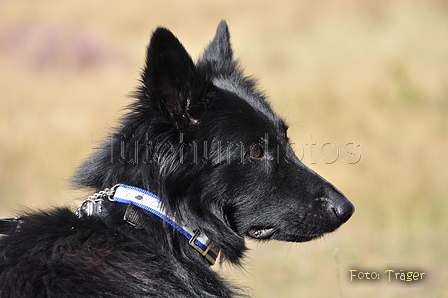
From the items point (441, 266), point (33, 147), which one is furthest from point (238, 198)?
point (33, 147)

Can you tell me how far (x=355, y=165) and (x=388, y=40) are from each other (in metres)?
4.45

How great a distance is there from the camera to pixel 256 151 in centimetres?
282

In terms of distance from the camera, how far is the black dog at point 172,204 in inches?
92.6

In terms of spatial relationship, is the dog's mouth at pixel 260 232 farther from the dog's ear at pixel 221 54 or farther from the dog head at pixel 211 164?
the dog's ear at pixel 221 54

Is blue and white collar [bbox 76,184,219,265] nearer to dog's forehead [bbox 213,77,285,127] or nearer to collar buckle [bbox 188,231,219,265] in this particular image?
collar buckle [bbox 188,231,219,265]

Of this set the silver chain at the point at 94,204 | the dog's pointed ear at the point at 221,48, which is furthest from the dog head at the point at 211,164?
the dog's pointed ear at the point at 221,48

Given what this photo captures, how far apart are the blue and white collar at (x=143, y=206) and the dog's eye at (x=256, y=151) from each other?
2.00ft

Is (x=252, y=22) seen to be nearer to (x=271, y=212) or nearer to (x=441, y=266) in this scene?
(x=441, y=266)

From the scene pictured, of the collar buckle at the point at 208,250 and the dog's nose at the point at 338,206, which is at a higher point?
the dog's nose at the point at 338,206

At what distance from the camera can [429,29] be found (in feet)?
36.5

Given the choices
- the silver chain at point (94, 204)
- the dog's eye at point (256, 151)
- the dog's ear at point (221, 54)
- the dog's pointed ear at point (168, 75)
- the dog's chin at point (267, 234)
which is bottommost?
the dog's chin at point (267, 234)

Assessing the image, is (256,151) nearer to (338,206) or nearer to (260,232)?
(260,232)

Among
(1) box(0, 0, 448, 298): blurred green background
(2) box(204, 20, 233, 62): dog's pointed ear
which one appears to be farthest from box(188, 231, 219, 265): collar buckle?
(2) box(204, 20, 233, 62): dog's pointed ear

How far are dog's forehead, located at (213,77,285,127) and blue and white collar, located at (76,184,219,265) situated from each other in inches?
37.6
